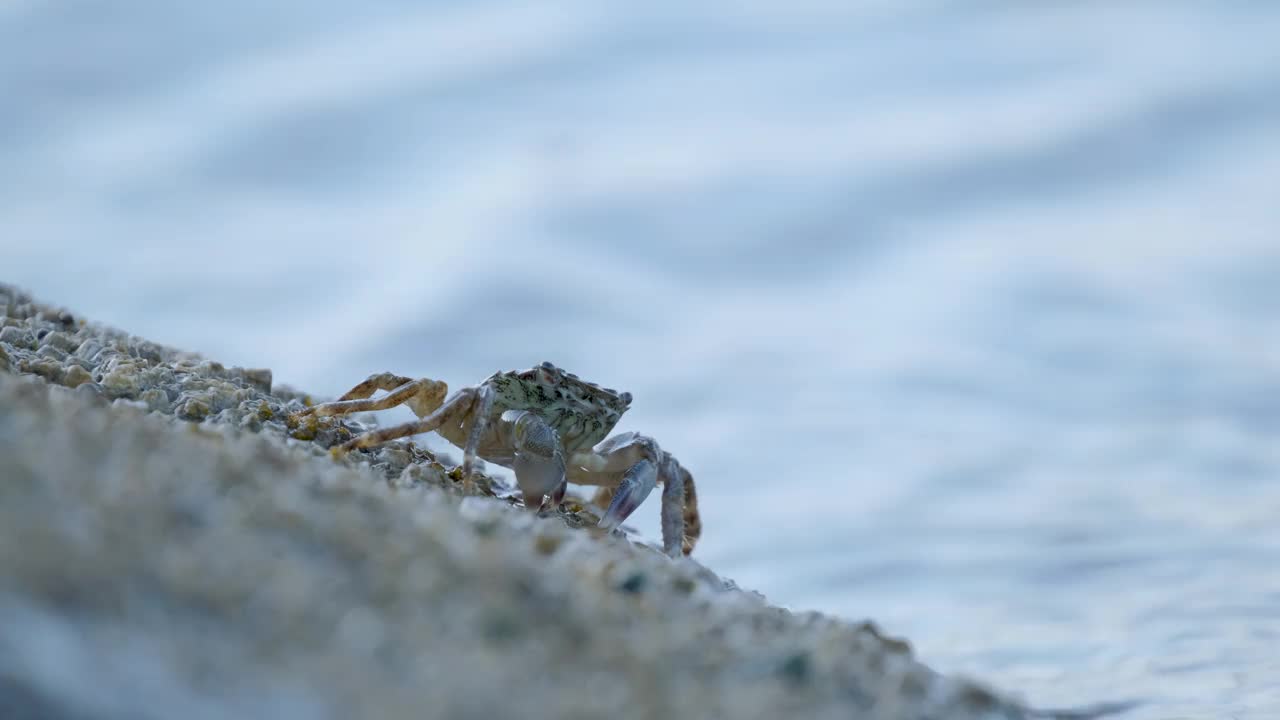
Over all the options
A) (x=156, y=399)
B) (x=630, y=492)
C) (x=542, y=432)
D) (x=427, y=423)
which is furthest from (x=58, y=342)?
(x=630, y=492)

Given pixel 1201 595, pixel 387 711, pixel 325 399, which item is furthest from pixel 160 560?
pixel 1201 595

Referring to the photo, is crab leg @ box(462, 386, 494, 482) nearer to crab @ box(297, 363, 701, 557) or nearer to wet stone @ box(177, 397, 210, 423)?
crab @ box(297, 363, 701, 557)

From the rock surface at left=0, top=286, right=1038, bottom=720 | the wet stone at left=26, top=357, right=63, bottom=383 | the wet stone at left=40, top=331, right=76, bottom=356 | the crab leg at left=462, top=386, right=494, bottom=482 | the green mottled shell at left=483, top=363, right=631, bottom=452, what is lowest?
the rock surface at left=0, top=286, right=1038, bottom=720

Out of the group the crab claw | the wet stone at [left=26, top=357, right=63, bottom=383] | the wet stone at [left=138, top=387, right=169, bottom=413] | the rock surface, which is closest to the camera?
the rock surface

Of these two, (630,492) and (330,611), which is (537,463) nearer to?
(630,492)

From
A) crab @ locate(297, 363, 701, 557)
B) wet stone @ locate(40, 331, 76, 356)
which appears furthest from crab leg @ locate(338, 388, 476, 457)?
wet stone @ locate(40, 331, 76, 356)

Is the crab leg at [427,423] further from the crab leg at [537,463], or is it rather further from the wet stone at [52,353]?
the wet stone at [52,353]

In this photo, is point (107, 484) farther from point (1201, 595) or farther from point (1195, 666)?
point (1201, 595)
